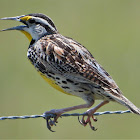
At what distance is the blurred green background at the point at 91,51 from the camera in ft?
20.2

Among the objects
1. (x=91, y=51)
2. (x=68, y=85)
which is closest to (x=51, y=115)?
(x=68, y=85)

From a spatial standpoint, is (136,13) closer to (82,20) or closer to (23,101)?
(82,20)

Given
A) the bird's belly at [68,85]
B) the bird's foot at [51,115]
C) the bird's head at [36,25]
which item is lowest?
the bird's foot at [51,115]

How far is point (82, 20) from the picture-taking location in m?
9.06

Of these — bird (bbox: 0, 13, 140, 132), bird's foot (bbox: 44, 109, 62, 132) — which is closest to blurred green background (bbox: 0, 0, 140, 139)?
bird's foot (bbox: 44, 109, 62, 132)

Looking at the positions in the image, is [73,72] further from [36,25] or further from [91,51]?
[91,51]

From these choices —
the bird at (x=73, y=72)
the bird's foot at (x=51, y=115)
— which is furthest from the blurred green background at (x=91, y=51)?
the bird at (x=73, y=72)

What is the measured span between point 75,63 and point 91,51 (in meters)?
3.73

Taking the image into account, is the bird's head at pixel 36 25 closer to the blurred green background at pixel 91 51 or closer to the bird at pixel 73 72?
the bird at pixel 73 72

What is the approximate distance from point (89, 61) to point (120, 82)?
2904 mm

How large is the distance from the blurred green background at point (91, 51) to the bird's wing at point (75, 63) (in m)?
2.08

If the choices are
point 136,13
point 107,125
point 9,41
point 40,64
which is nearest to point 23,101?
point 107,125

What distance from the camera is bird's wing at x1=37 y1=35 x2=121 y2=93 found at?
A: 12.8 ft

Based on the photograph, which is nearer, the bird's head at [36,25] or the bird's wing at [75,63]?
the bird's wing at [75,63]
